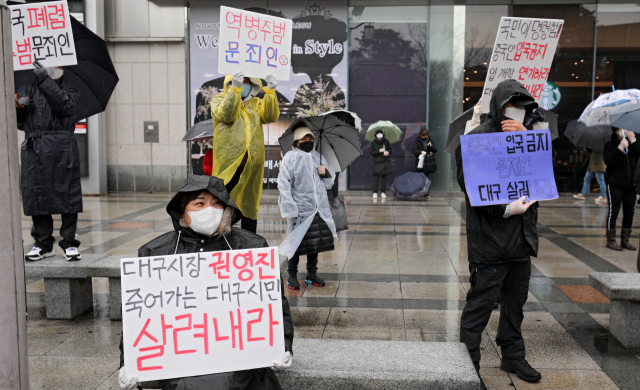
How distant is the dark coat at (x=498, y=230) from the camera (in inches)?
133

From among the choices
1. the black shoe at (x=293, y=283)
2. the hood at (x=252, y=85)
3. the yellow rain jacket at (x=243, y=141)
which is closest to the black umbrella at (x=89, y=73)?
the hood at (x=252, y=85)

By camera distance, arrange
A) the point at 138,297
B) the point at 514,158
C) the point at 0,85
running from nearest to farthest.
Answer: the point at 0,85 < the point at 138,297 < the point at 514,158

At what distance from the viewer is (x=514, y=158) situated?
3.36 metres

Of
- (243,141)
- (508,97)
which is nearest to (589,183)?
(243,141)

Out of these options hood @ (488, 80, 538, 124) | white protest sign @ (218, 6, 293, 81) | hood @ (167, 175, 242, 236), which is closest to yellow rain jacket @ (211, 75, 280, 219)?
white protest sign @ (218, 6, 293, 81)

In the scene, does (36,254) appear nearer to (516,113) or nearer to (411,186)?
(516,113)

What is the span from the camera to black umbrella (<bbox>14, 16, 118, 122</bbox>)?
18.0 ft

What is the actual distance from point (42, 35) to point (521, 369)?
181 inches

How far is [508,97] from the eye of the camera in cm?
328

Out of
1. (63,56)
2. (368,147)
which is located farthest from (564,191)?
(63,56)

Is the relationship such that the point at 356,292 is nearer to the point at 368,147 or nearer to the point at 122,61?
the point at 368,147

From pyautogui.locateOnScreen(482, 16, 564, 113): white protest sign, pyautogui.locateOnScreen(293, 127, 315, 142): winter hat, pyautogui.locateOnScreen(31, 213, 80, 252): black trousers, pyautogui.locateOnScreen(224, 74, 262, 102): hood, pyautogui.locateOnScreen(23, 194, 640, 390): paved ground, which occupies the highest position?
pyautogui.locateOnScreen(482, 16, 564, 113): white protest sign

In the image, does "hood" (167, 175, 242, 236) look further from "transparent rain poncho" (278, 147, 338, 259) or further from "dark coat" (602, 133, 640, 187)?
"dark coat" (602, 133, 640, 187)

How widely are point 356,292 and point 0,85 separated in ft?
13.5
